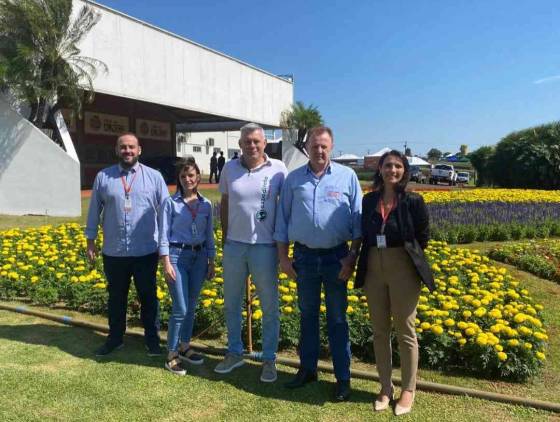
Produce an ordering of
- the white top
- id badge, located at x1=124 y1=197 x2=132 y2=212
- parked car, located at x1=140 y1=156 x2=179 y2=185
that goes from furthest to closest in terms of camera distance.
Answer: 1. parked car, located at x1=140 y1=156 x2=179 y2=185
2. id badge, located at x1=124 y1=197 x2=132 y2=212
3. the white top

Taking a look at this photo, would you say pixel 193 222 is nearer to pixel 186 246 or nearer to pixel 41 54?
pixel 186 246

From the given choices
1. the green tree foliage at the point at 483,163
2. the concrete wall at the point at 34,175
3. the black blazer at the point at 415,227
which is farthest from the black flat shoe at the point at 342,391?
the green tree foliage at the point at 483,163

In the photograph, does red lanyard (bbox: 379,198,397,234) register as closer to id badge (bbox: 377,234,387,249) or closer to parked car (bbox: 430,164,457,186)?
id badge (bbox: 377,234,387,249)

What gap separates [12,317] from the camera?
17.2 ft

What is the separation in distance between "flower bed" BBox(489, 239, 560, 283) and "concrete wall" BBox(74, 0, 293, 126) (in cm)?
1433

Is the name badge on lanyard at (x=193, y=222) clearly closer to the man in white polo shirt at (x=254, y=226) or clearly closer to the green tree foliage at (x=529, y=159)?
the man in white polo shirt at (x=254, y=226)

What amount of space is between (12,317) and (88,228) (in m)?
1.76

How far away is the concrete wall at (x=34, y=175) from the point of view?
13242 millimetres

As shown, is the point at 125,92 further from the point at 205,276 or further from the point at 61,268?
the point at 205,276

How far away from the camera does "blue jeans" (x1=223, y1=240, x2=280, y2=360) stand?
3664 mm

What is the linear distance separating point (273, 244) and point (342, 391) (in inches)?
44.0

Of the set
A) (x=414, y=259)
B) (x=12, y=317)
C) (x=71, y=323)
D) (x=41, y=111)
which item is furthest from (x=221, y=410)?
(x=41, y=111)

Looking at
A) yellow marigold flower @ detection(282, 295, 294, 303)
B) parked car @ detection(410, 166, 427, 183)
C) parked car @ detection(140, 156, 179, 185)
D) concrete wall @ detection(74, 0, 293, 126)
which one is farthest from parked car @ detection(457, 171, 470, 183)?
yellow marigold flower @ detection(282, 295, 294, 303)

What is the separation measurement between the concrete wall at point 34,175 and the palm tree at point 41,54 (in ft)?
2.79
